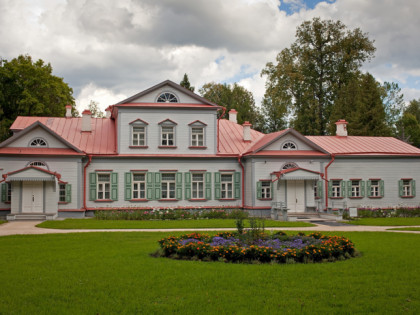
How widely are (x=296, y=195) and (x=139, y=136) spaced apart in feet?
33.0

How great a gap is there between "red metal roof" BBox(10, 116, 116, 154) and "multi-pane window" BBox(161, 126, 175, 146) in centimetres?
305

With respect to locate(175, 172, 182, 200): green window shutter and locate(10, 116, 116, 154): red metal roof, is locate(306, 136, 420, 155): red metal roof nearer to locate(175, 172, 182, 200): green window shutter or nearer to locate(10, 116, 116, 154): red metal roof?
locate(175, 172, 182, 200): green window shutter

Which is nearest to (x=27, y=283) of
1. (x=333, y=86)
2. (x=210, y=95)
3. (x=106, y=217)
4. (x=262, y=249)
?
(x=262, y=249)

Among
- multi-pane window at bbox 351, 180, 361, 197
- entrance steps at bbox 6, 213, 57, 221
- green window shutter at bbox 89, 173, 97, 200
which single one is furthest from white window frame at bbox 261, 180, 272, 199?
entrance steps at bbox 6, 213, 57, 221

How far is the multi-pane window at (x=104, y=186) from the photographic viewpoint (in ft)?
88.4

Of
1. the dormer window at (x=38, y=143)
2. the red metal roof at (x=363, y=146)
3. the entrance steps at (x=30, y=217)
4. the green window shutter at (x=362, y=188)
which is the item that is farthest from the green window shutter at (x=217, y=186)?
the dormer window at (x=38, y=143)

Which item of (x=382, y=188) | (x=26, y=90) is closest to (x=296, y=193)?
(x=382, y=188)

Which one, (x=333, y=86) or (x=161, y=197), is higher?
(x=333, y=86)

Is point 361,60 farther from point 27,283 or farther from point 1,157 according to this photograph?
point 27,283

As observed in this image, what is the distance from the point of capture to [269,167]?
1085 inches

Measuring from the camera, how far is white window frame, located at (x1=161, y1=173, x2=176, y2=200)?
1088 inches

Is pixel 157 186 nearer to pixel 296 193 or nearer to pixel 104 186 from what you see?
pixel 104 186

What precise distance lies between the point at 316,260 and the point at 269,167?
16661mm

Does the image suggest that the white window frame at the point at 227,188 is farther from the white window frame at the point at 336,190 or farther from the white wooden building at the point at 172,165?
the white window frame at the point at 336,190
